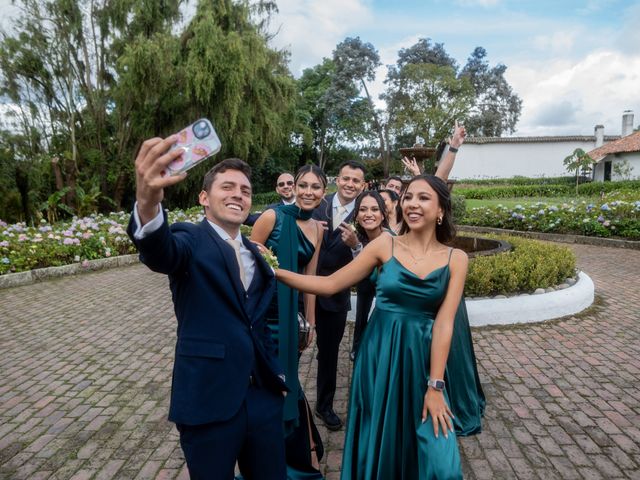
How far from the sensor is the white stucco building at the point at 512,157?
38.8 metres

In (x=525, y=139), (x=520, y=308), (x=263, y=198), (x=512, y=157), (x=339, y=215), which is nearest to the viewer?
(x=339, y=215)

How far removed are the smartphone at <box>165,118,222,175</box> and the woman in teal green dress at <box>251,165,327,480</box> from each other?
130cm

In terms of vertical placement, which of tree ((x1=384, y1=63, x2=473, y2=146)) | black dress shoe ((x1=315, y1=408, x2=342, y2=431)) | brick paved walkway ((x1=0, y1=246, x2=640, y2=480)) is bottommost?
brick paved walkway ((x1=0, y1=246, x2=640, y2=480))

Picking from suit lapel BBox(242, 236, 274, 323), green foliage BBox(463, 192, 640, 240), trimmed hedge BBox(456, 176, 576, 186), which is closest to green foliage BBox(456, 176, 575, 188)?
trimmed hedge BBox(456, 176, 576, 186)

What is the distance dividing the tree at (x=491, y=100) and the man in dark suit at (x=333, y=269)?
5242 centimetres

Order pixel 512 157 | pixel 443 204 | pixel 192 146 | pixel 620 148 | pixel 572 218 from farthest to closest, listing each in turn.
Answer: pixel 512 157
pixel 620 148
pixel 572 218
pixel 443 204
pixel 192 146

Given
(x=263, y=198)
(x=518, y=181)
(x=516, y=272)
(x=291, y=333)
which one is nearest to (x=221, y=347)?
(x=291, y=333)

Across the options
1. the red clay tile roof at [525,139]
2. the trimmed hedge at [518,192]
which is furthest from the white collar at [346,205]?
the red clay tile roof at [525,139]

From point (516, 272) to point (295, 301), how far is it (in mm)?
4957

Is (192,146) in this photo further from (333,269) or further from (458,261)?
(333,269)

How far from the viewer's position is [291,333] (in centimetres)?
281

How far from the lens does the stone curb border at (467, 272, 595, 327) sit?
248 inches

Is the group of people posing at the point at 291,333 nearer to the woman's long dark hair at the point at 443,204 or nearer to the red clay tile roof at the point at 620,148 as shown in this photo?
the woman's long dark hair at the point at 443,204

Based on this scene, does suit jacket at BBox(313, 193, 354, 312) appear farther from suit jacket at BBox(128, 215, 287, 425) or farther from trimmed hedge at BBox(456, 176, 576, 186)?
trimmed hedge at BBox(456, 176, 576, 186)
